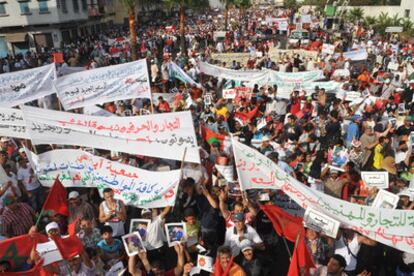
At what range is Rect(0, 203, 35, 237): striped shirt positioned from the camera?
226 inches

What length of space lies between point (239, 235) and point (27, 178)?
157 inches

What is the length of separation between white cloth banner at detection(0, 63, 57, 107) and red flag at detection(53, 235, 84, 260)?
5.36 meters

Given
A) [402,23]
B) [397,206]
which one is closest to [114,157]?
[397,206]

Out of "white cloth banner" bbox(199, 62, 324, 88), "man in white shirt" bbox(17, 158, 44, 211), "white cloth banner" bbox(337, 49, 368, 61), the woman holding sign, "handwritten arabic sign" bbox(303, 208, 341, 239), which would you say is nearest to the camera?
"handwritten arabic sign" bbox(303, 208, 341, 239)

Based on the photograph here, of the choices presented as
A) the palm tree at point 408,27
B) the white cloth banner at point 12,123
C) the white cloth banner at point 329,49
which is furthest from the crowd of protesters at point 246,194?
the palm tree at point 408,27

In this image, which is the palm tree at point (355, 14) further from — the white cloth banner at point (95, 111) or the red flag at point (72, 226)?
the red flag at point (72, 226)

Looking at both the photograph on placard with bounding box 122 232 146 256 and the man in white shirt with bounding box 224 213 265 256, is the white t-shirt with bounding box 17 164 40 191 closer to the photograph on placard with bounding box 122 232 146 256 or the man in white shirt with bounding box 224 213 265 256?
the photograph on placard with bounding box 122 232 146 256

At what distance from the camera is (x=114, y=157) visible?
7.58m

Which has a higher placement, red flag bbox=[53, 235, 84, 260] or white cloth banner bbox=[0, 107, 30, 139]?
white cloth banner bbox=[0, 107, 30, 139]

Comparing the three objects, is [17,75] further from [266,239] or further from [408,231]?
[408,231]

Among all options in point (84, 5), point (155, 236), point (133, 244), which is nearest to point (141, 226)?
point (155, 236)

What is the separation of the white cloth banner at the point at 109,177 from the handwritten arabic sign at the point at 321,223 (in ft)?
6.25

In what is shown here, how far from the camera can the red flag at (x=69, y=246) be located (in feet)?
15.4

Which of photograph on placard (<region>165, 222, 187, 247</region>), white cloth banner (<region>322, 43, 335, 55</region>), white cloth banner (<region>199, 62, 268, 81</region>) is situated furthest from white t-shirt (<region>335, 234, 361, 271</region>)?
white cloth banner (<region>322, 43, 335, 55</region>)
